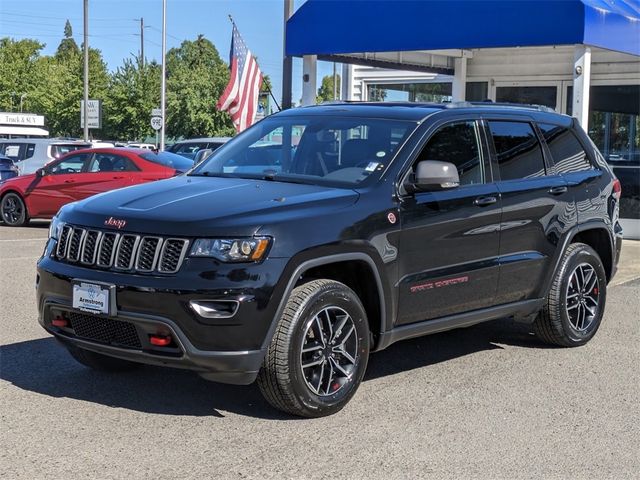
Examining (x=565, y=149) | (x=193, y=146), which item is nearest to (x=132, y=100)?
(x=193, y=146)

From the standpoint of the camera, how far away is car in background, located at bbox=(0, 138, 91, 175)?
2067cm

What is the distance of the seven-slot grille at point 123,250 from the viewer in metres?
4.72

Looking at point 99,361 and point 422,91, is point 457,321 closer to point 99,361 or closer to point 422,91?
point 99,361

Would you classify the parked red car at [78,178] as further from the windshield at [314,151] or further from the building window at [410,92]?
the windshield at [314,151]

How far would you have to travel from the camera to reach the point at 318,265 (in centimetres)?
495

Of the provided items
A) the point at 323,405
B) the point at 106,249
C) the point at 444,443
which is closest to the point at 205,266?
the point at 106,249

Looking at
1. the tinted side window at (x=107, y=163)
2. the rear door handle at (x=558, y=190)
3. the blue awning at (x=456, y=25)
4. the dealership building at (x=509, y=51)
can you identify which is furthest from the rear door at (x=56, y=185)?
the rear door handle at (x=558, y=190)

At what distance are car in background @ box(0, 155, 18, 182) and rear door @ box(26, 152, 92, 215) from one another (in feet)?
9.41

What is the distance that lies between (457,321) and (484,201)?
838 mm

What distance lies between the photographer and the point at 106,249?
16.2 ft

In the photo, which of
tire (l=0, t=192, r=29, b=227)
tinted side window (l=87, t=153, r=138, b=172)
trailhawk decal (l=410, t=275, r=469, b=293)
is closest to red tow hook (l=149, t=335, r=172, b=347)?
trailhawk decal (l=410, t=275, r=469, b=293)

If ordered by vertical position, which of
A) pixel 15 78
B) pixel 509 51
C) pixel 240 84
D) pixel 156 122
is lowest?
pixel 156 122

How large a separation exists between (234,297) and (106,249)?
2.78 feet

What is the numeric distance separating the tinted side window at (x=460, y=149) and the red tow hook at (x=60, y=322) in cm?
247
